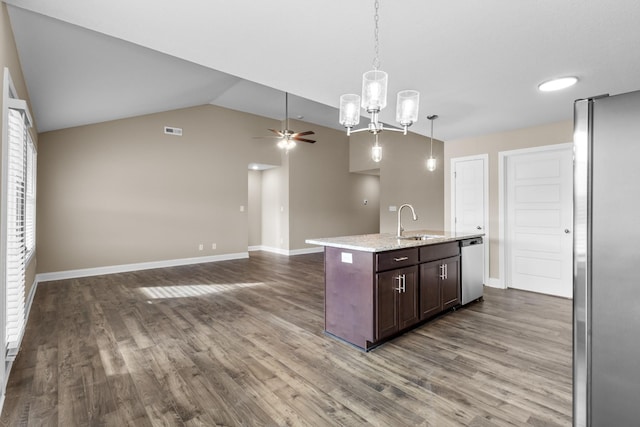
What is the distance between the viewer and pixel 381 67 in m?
2.69

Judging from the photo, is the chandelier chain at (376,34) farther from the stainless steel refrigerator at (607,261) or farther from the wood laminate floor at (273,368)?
the wood laminate floor at (273,368)

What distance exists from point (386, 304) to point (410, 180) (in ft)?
19.3

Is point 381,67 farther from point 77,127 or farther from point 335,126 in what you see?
point 335,126

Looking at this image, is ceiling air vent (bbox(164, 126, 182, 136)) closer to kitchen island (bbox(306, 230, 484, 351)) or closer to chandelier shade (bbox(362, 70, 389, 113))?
kitchen island (bbox(306, 230, 484, 351))

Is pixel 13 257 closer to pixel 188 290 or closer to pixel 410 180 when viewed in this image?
pixel 188 290

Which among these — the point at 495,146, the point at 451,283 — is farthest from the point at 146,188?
the point at 495,146

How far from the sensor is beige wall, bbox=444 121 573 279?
13.8 feet

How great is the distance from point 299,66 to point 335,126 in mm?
6169

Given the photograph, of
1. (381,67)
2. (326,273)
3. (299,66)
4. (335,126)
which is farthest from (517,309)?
(335,126)

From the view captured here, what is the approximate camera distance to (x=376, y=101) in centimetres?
196

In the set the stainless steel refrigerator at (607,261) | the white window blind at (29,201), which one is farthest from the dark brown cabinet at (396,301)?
the white window blind at (29,201)

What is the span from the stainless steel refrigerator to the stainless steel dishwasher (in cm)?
289

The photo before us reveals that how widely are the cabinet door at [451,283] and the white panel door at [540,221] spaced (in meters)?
1.65

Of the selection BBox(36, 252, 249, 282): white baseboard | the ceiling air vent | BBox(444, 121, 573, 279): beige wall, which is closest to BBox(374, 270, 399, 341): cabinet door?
BBox(444, 121, 573, 279): beige wall
